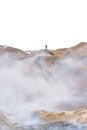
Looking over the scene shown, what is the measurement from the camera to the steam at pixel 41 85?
16922mm

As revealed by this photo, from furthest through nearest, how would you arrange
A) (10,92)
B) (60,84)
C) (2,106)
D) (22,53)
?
(22,53) < (60,84) < (10,92) < (2,106)

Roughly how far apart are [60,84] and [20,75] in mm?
1569

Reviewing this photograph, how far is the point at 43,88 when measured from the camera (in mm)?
18594

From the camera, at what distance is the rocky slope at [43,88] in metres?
13.9

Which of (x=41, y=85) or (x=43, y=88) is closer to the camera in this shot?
(x=43, y=88)

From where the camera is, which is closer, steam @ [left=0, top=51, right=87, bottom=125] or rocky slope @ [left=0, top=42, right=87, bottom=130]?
rocky slope @ [left=0, top=42, right=87, bottom=130]

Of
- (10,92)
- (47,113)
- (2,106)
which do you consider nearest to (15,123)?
(47,113)

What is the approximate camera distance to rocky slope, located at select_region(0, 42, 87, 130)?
1391 cm

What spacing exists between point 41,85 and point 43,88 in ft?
0.92

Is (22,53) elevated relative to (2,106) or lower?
elevated

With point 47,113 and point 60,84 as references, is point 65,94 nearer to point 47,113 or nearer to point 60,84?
point 60,84

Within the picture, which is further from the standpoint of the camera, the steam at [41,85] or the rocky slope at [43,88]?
the steam at [41,85]

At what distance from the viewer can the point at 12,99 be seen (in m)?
17.3

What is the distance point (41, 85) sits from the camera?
18844 mm
